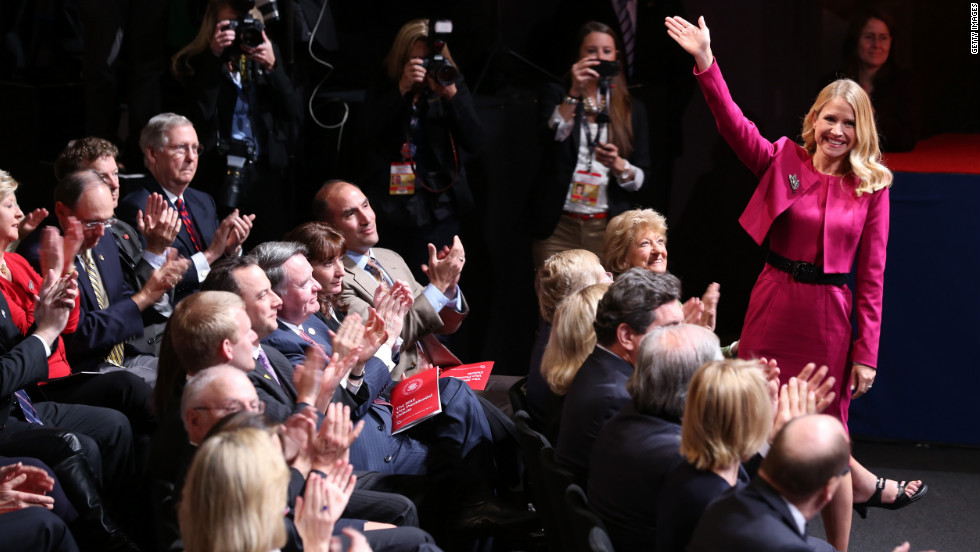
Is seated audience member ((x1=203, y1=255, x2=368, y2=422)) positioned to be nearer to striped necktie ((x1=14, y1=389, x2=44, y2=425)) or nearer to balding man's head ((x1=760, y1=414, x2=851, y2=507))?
striped necktie ((x1=14, y1=389, x2=44, y2=425))

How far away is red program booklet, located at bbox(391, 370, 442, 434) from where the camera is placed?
341cm

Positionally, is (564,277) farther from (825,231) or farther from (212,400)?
(212,400)

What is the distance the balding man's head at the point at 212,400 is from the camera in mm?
2510

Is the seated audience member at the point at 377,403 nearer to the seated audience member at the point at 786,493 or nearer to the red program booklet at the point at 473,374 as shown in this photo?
the red program booklet at the point at 473,374

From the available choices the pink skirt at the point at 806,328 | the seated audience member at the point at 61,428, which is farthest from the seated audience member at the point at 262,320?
the pink skirt at the point at 806,328

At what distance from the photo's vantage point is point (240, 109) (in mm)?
5113

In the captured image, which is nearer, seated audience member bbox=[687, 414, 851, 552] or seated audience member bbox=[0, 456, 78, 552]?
seated audience member bbox=[687, 414, 851, 552]

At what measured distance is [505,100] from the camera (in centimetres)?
570

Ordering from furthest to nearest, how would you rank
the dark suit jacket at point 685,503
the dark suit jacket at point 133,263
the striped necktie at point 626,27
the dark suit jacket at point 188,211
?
the striped necktie at point 626,27 → the dark suit jacket at point 188,211 → the dark suit jacket at point 133,263 → the dark suit jacket at point 685,503

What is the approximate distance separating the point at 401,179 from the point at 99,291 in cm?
171

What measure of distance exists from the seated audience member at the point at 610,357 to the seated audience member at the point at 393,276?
4.16ft

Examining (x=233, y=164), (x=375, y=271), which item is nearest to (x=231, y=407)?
(x=375, y=271)

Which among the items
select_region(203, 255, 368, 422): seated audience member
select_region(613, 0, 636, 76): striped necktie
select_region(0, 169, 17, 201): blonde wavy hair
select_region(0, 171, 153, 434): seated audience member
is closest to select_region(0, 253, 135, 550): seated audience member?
select_region(0, 171, 153, 434): seated audience member

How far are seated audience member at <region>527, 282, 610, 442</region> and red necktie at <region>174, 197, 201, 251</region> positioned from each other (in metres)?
2.03
